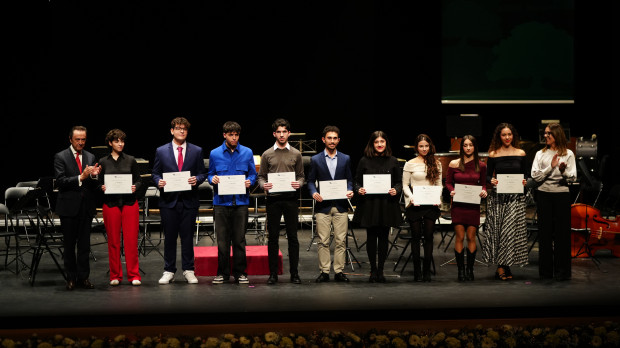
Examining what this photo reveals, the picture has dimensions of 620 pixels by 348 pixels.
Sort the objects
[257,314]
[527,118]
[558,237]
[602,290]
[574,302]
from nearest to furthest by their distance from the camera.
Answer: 1. [257,314]
2. [574,302]
3. [602,290]
4. [558,237]
5. [527,118]

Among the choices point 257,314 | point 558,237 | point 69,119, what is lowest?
point 257,314

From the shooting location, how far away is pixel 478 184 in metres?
6.55

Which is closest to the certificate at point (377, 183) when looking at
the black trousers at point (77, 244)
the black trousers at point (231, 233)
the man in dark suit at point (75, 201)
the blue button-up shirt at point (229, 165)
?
the blue button-up shirt at point (229, 165)

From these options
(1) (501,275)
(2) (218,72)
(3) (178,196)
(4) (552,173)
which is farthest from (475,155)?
(2) (218,72)

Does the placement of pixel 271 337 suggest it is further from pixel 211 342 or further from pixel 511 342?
pixel 511 342

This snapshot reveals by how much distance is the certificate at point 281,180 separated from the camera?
6328 mm

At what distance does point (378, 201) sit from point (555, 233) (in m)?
1.87

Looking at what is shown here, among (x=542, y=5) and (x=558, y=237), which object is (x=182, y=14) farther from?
(x=558, y=237)

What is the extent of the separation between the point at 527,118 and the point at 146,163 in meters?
7.12

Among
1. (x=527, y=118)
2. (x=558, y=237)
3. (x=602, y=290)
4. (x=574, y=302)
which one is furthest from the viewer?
(x=527, y=118)

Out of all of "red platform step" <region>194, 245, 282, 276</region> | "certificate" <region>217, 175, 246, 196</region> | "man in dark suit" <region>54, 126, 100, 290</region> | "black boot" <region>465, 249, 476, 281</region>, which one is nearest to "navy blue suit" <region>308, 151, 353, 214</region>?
"certificate" <region>217, 175, 246, 196</region>

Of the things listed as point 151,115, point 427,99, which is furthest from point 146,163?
point 427,99

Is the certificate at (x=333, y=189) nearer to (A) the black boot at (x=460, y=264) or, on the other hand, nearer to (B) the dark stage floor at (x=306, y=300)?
(B) the dark stage floor at (x=306, y=300)

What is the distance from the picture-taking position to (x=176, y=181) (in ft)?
20.8
